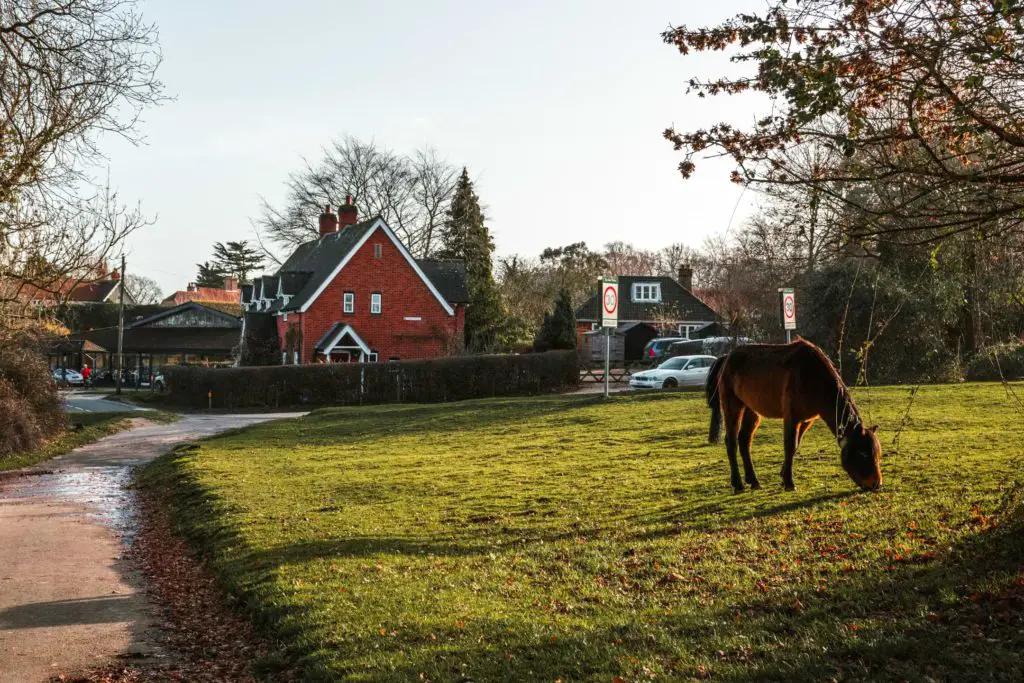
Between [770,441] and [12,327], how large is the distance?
56.3ft

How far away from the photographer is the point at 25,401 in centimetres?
2755

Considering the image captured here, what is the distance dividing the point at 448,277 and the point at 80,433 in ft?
104

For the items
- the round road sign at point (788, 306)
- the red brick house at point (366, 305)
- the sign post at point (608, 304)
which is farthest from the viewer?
the red brick house at point (366, 305)

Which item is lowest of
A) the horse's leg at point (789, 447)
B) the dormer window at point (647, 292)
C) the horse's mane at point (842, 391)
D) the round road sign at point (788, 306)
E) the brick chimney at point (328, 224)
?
the horse's leg at point (789, 447)

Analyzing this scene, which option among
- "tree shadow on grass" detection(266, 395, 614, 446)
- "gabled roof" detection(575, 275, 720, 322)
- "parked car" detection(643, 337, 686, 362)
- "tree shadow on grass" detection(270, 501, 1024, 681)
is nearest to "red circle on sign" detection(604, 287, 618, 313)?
"tree shadow on grass" detection(266, 395, 614, 446)

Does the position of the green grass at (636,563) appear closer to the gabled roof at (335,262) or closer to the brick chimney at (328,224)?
the gabled roof at (335,262)

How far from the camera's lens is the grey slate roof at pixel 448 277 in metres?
59.5

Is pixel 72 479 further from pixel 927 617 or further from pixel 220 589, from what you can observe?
pixel 927 617

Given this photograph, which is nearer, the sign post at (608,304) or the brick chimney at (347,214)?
the sign post at (608,304)

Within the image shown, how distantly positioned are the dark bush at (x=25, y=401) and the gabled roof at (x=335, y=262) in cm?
2537

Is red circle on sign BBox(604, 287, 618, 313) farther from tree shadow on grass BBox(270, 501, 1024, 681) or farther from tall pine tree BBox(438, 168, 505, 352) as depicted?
tall pine tree BBox(438, 168, 505, 352)

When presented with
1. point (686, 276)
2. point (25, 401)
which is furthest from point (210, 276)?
point (25, 401)

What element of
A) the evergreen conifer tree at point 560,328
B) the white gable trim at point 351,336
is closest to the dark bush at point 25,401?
the white gable trim at point 351,336

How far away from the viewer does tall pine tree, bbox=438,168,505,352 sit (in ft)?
202
